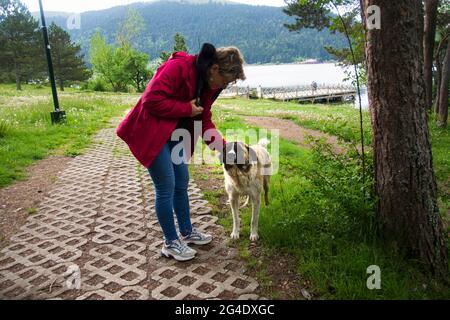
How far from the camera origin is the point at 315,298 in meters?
3.12

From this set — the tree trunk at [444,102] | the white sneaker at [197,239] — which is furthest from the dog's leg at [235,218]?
the tree trunk at [444,102]

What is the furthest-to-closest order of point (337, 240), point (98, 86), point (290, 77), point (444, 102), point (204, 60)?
point (290, 77) < point (98, 86) < point (444, 102) < point (337, 240) < point (204, 60)

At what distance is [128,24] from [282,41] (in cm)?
11983

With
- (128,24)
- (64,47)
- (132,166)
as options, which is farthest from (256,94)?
(132,166)

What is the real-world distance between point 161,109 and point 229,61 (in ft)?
2.76

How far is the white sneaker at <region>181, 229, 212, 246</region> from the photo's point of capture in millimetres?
4238

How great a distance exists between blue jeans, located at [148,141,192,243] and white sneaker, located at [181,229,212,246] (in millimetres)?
252

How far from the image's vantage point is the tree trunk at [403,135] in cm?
305

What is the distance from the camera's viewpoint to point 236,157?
3.96 m

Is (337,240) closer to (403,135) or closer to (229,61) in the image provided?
(403,135)

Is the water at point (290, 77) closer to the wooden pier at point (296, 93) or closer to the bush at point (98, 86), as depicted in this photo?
the wooden pier at point (296, 93)
